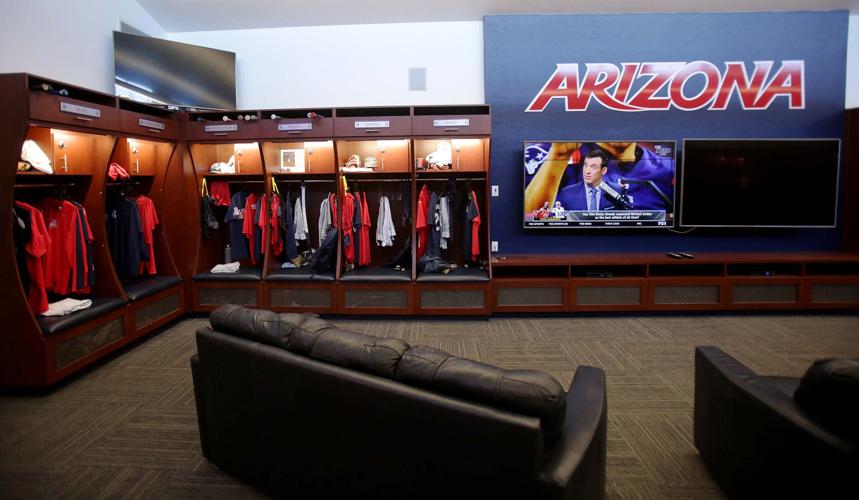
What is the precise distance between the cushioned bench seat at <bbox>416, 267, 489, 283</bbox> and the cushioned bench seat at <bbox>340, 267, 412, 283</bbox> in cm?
16

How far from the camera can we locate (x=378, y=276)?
15.7 feet

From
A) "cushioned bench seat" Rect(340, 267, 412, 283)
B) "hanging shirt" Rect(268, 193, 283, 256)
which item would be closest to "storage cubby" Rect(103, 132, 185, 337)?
"hanging shirt" Rect(268, 193, 283, 256)

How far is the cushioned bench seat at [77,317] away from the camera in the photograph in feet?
10.5

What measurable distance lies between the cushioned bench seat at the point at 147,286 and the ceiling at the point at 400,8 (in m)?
2.82

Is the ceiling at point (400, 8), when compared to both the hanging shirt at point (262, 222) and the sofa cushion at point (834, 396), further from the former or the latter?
the sofa cushion at point (834, 396)

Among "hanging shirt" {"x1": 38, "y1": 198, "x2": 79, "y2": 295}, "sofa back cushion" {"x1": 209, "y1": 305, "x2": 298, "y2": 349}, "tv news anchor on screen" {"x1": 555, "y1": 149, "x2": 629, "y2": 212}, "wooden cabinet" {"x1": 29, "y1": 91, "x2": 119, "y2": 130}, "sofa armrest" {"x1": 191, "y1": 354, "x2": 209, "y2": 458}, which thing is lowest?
"sofa armrest" {"x1": 191, "y1": 354, "x2": 209, "y2": 458}

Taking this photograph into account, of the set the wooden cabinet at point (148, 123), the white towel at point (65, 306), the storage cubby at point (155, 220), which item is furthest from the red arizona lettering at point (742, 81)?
the white towel at point (65, 306)

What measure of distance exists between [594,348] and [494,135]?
2.53 meters

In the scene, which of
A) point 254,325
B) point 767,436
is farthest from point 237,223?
point 767,436

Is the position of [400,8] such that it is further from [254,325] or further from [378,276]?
[254,325]

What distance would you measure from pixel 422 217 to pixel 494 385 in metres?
3.72

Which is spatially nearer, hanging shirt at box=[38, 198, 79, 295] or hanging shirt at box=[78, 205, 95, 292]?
hanging shirt at box=[38, 198, 79, 295]

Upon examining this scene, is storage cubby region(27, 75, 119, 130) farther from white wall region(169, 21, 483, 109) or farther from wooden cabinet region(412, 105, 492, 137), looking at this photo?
wooden cabinet region(412, 105, 492, 137)

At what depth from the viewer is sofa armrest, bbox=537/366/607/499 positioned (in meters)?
1.34
